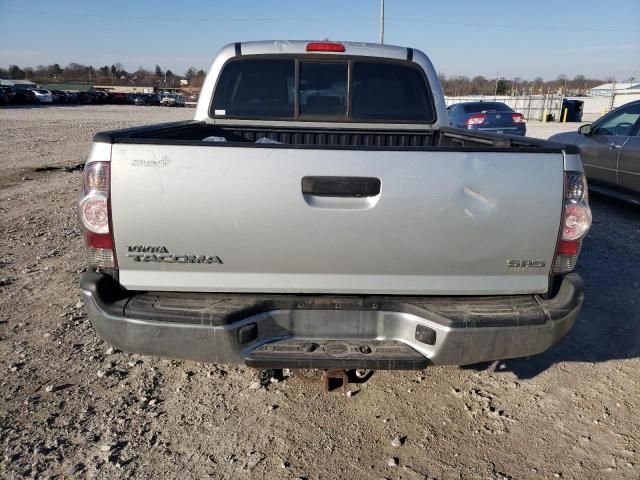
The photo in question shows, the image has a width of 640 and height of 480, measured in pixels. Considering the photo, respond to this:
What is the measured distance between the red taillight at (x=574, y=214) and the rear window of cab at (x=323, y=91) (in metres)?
1.95

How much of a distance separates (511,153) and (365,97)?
206 centimetres

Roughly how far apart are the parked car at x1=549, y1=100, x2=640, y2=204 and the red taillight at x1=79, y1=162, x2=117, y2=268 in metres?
7.21

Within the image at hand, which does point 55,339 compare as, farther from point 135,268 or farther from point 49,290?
point 135,268

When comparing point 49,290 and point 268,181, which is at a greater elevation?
point 268,181

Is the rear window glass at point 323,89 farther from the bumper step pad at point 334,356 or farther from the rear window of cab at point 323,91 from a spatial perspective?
the bumper step pad at point 334,356

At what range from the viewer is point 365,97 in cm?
416

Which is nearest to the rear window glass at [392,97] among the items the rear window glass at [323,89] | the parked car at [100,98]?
the rear window glass at [323,89]

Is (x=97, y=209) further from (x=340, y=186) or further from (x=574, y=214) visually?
(x=574, y=214)

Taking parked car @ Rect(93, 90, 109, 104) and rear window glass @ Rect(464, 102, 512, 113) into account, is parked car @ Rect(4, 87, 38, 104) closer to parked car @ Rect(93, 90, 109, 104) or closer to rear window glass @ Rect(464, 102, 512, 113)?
parked car @ Rect(93, 90, 109, 104)

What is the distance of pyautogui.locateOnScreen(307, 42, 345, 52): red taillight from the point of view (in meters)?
4.02

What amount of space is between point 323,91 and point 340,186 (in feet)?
6.85

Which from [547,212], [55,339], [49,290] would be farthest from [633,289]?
[49,290]

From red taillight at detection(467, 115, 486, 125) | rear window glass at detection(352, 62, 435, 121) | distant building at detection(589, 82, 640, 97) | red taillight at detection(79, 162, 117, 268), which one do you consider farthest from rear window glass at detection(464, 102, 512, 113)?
distant building at detection(589, 82, 640, 97)

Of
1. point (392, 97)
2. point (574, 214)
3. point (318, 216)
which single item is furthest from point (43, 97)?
point (574, 214)
